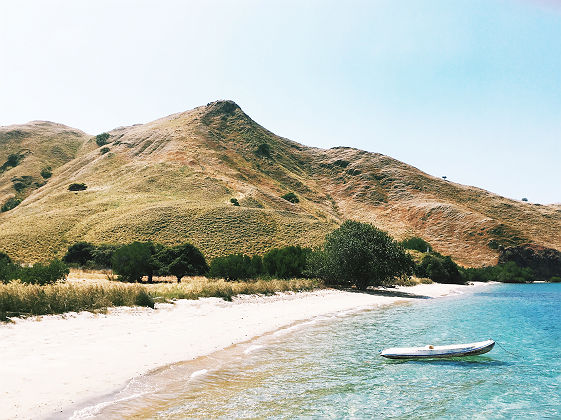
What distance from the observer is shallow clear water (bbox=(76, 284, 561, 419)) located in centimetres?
898

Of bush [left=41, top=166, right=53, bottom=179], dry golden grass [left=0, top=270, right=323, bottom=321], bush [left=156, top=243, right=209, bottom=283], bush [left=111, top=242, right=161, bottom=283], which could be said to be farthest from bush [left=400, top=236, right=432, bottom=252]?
bush [left=41, top=166, right=53, bottom=179]

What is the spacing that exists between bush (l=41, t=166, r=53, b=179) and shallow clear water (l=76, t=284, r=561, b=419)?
137m

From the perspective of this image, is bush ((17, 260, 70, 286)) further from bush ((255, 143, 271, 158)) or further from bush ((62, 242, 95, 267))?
bush ((255, 143, 271, 158))

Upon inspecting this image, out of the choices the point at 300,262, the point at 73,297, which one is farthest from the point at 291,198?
the point at 73,297

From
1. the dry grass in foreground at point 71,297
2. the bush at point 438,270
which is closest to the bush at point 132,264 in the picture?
the dry grass in foreground at point 71,297

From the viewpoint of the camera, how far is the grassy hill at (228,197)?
224ft

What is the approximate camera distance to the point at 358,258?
40.5 meters

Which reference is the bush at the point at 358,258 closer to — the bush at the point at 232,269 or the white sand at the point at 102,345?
the bush at the point at 232,269

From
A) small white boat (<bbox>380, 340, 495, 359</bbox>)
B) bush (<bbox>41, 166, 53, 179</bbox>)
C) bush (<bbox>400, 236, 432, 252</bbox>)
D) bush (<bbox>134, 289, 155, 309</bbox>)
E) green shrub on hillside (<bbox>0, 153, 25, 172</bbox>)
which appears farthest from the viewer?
green shrub on hillside (<bbox>0, 153, 25, 172</bbox>)

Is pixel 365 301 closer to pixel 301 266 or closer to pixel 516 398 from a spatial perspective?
pixel 301 266

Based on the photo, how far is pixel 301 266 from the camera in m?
45.8

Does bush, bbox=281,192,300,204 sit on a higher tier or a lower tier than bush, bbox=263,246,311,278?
higher

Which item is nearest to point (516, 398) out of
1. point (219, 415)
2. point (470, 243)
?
point (219, 415)

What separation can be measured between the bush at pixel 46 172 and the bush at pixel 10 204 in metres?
20.9
